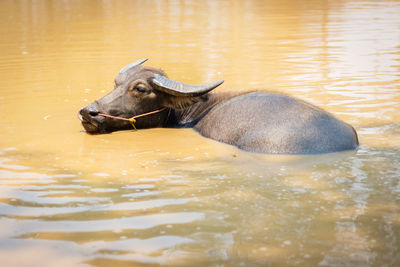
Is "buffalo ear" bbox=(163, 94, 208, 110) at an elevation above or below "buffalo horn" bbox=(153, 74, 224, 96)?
below

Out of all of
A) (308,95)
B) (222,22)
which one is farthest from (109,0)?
(308,95)

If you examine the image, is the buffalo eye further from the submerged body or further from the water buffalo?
the submerged body

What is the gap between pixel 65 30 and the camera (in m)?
16.3

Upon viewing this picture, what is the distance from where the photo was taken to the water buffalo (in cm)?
524

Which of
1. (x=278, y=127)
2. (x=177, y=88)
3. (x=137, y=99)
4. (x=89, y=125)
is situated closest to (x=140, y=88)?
(x=137, y=99)

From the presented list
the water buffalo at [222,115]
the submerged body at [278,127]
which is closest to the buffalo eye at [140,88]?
the water buffalo at [222,115]

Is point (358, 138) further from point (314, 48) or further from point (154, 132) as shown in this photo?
point (314, 48)

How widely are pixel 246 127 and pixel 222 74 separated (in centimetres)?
412

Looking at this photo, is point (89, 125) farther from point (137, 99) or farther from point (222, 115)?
point (222, 115)

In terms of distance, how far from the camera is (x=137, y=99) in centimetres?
638

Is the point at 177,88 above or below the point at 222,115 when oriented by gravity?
above

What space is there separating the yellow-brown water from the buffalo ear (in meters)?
0.31

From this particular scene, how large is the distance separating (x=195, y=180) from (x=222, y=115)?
1.54 metres

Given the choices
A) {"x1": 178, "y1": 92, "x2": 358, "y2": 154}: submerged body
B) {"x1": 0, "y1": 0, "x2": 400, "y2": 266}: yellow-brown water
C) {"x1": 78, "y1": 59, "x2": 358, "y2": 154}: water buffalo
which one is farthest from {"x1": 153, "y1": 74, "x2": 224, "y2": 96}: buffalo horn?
{"x1": 0, "y1": 0, "x2": 400, "y2": 266}: yellow-brown water
